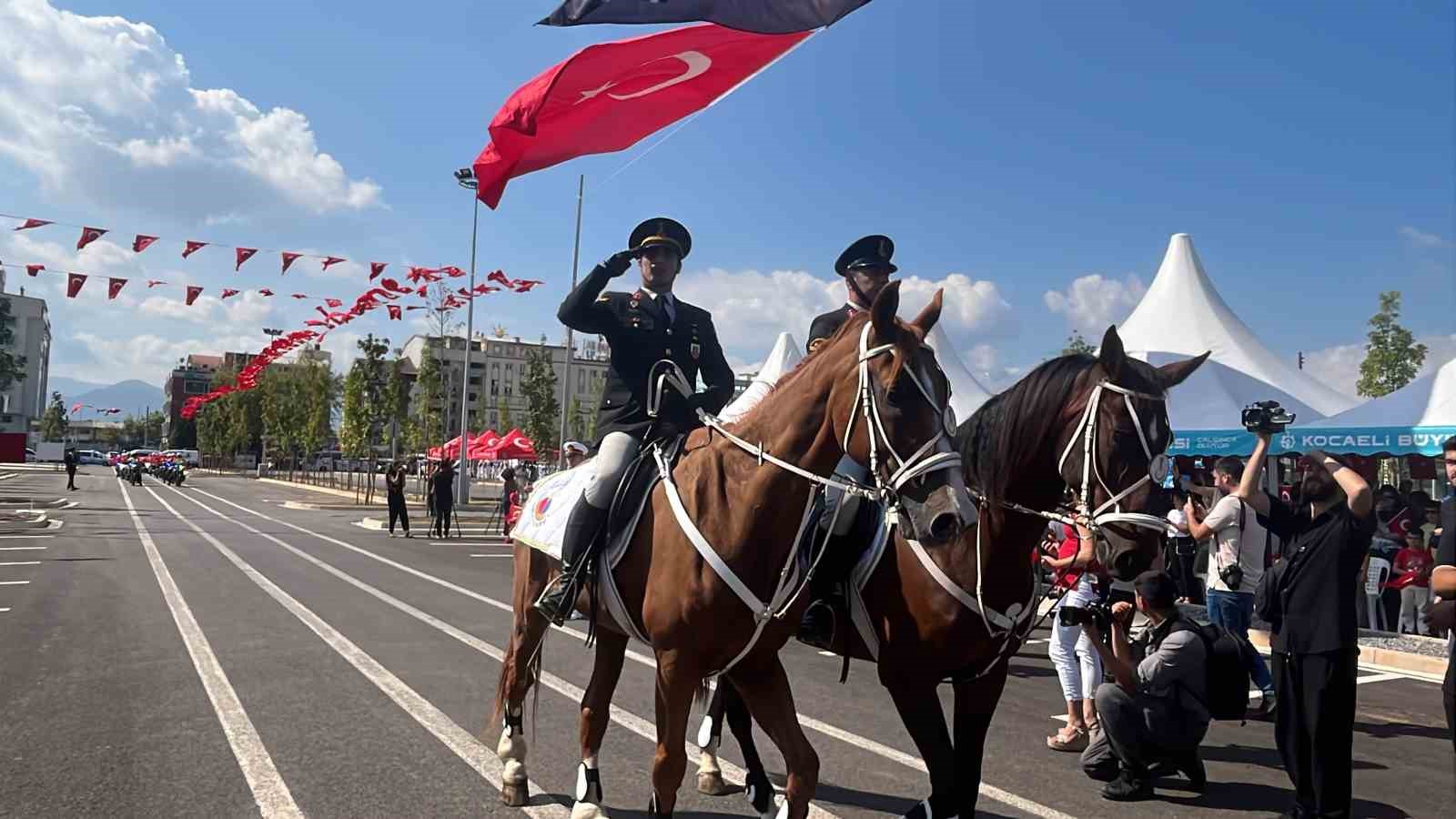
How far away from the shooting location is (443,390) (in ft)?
167

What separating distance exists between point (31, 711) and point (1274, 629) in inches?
321

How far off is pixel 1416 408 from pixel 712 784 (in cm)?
1426

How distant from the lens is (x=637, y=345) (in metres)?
4.68

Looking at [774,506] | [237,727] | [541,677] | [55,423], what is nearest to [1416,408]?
[541,677]

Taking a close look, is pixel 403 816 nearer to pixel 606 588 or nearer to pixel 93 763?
pixel 606 588

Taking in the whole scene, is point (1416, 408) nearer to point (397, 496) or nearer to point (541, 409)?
point (397, 496)

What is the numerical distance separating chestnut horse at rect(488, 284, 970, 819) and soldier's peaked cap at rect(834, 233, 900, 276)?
162 centimetres

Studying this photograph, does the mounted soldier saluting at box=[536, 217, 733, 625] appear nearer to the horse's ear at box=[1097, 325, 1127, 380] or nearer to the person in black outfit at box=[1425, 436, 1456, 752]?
Answer: the horse's ear at box=[1097, 325, 1127, 380]

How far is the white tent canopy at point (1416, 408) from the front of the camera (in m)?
13.7

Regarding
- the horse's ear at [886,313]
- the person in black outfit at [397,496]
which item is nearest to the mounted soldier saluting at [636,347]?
the horse's ear at [886,313]

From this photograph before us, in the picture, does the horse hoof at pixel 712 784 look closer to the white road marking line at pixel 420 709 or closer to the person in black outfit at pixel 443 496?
the white road marking line at pixel 420 709

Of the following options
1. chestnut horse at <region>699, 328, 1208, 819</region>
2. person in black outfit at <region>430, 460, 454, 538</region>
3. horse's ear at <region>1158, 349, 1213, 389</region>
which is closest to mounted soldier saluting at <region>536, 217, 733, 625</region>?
chestnut horse at <region>699, 328, 1208, 819</region>

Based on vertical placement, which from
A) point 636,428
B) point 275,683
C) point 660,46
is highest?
point 660,46

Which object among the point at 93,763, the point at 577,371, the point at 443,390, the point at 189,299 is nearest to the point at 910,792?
the point at 93,763
